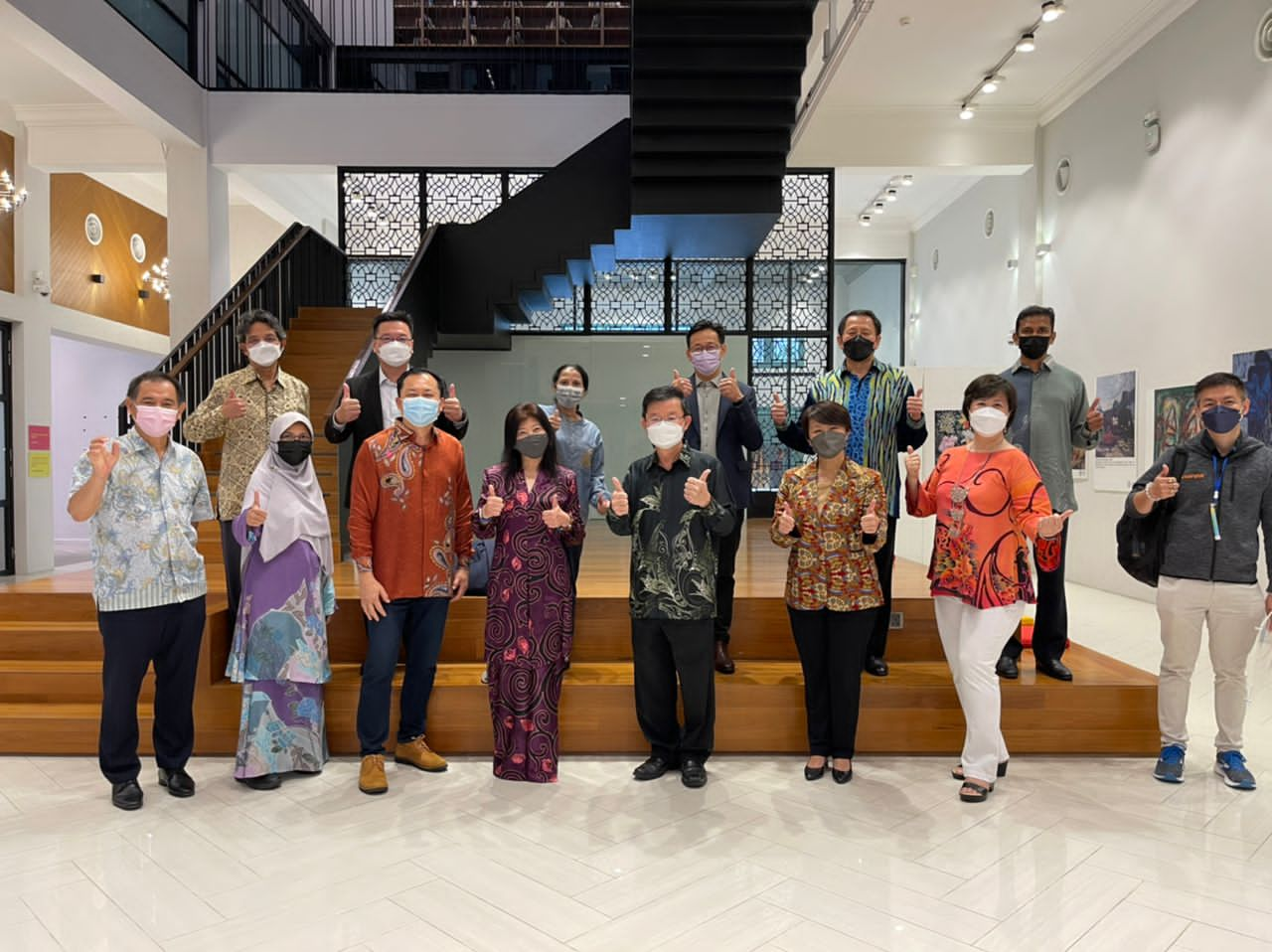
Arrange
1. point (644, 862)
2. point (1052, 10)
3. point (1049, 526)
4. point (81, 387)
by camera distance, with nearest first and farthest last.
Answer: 1. point (644, 862)
2. point (1049, 526)
3. point (1052, 10)
4. point (81, 387)

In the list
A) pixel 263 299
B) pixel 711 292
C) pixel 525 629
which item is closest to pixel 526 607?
pixel 525 629

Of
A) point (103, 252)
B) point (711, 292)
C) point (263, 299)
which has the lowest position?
point (263, 299)

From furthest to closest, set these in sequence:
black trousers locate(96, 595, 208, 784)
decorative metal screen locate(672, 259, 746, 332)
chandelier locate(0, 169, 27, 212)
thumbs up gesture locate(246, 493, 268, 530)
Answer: decorative metal screen locate(672, 259, 746, 332)
chandelier locate(0, 169, 27, 212)
thumbs up gesture locate(246, 493, 268, 530)
black trousers locate(96, 595, 208, 784)

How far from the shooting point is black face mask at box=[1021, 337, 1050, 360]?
367cm

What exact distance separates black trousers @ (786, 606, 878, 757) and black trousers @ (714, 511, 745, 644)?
484 millimetres

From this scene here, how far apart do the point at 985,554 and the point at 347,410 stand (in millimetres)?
2633

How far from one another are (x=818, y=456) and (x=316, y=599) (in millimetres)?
2075

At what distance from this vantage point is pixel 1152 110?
7.04 meters

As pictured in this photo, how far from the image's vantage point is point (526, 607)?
3.39 metres

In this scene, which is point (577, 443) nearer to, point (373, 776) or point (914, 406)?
point (914, 406)

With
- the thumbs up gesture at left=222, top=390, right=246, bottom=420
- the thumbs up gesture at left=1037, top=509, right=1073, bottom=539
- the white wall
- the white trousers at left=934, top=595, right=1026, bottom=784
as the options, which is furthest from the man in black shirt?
the white wall

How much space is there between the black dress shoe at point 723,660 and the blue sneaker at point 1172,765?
176cm

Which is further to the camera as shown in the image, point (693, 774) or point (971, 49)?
point (971, 49)

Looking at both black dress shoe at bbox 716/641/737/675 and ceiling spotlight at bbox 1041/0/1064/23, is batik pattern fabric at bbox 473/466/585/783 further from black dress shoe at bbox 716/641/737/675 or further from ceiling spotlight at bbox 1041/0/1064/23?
ceiling spotlight at bbox 1041/0/1064/23
